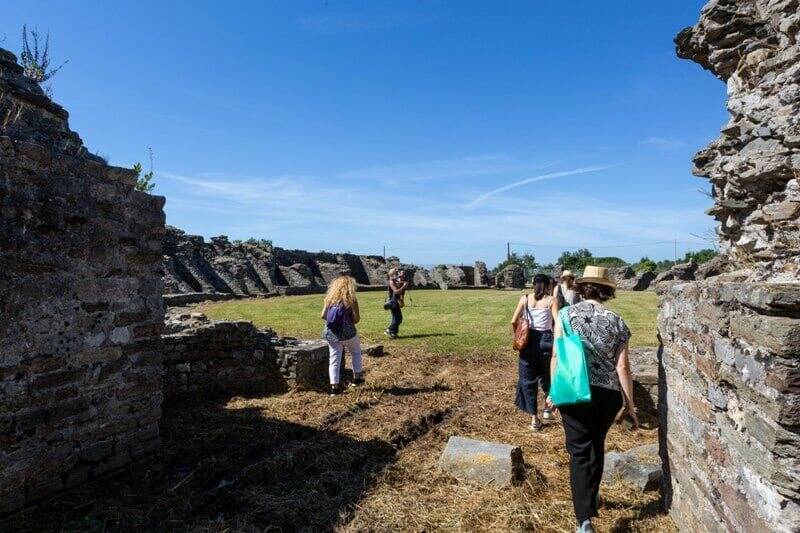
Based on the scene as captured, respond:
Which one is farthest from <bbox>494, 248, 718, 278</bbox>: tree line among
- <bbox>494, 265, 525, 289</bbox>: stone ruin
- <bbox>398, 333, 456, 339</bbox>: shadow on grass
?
<bbox>398, 333, 456, 339</bbox>: shadow on grass

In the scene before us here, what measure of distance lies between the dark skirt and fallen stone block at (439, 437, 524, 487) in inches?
67.9

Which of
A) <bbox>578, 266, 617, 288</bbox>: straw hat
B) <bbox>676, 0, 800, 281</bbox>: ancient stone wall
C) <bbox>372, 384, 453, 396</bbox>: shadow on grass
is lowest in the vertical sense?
<bbox>372, 384, 453, 396</bbox>: shadow on grass

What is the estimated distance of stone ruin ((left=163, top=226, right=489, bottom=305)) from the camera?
24250 millimetres

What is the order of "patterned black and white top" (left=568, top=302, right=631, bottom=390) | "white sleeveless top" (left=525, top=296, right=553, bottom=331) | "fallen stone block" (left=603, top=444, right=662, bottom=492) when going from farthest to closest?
"white sleeveless top" (left=525, top=296, right=553, bottom=331) → "fallen stone block" (left=603, top=444, right=662, bottom=492) → "patterned black and white top" (left=568, top=302, right=631, bottom=390)

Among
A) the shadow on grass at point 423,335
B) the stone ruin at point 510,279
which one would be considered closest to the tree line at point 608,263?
the stone ruin at point 510,279

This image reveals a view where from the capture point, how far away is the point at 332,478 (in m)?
4.96

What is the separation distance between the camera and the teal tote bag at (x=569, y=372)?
378 cm

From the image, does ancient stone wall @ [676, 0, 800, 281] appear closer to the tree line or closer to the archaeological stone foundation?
the archaeological stone foundation

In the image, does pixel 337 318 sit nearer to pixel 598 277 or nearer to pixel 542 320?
pixel 542 320

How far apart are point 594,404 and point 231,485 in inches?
132

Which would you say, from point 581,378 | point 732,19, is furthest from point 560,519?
point 732,19

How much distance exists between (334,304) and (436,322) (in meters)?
8.58

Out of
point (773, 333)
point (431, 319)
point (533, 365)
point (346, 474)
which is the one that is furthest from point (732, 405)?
point (431, 319)

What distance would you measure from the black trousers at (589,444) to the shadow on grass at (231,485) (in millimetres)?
1866
